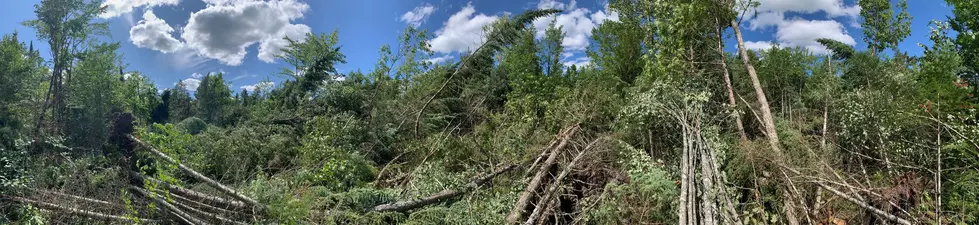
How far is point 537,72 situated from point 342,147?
530 centimetres

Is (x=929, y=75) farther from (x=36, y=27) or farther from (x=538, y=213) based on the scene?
(x=36, y=27)

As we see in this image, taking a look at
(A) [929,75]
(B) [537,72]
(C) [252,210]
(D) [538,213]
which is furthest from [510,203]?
(B) [537,72]

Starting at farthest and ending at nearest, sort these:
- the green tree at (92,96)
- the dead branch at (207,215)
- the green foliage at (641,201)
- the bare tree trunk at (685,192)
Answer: the green tree at (92,96) < the dead branch at (207,215) < the green foliage at (641,201) < the bare tree trunk at (685,192)

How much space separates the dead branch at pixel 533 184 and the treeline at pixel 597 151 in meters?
0.03

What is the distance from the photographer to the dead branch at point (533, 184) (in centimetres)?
455

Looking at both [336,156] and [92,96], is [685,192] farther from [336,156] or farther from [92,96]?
[92,96]

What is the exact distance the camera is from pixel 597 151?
5.53 meters

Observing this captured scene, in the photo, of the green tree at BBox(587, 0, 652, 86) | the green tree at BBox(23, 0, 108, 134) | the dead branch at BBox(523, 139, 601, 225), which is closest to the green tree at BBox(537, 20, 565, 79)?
the green tree at BBox(587, 0, 652, 86)

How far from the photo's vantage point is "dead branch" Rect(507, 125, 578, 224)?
455 cm

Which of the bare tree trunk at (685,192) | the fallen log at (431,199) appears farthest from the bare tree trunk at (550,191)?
the bare tree trunk at (685,192)

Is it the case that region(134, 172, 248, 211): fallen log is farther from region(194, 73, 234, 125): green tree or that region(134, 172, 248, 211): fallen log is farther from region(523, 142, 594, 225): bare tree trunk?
region(194, 73, 234, 125): green tree

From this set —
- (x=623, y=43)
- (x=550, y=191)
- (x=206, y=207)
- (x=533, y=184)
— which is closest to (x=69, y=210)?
(x=206, y=207)

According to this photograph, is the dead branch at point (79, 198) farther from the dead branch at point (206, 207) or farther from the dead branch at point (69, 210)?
the dead branch at point (206, 207)

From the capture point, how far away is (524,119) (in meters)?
7.96
